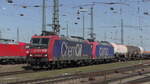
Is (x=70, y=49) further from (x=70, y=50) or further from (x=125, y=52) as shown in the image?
(x=125, y=52)

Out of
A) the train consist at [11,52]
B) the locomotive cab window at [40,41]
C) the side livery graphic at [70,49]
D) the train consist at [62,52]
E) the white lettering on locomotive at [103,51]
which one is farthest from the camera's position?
the white lettering on locomotive at [103,51]

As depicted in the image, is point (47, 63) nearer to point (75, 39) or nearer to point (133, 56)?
point (75, 39)

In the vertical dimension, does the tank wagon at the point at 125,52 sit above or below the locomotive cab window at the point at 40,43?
below

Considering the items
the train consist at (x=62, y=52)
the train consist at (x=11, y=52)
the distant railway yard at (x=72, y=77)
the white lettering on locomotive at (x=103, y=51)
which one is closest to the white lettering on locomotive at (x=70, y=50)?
the train consist at (x=62, y=52)

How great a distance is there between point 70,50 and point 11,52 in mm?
12132

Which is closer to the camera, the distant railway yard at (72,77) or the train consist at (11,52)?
the distant railway yard at (72,77)

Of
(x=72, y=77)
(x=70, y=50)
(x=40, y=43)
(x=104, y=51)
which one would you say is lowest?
(x=72, y=77)

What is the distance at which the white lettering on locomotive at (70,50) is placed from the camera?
32.9 metres

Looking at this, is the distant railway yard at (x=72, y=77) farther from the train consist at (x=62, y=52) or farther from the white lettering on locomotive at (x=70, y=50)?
the white lettering on locomotive at (x=70, y=50)

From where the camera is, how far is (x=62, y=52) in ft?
107

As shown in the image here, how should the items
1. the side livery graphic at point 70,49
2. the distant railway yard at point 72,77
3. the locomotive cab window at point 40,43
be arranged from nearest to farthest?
the distant railway yard at point 72,77
the locomotive cab window at point 40,43
the side livery graphic at point 70,49

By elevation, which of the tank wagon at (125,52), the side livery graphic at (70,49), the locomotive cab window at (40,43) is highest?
the locomotive cab window at (40,43)

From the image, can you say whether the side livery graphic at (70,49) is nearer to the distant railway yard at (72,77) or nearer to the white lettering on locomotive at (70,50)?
the white lettering on locomotive at (70,50)

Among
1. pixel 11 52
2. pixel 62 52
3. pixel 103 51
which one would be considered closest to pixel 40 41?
pixel 62 52
